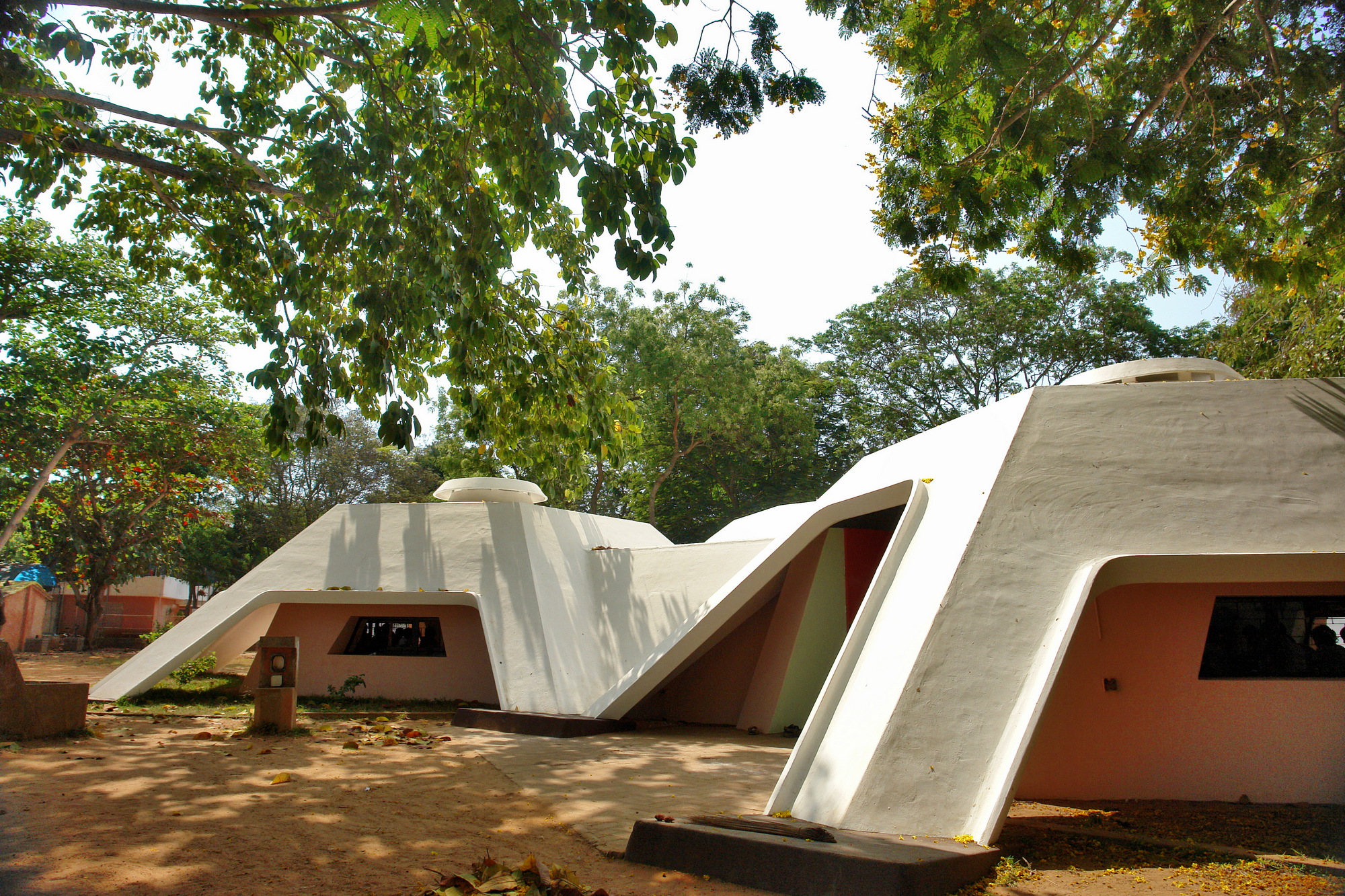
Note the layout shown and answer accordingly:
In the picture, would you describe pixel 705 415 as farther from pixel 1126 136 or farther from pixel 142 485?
pixel 1126 136

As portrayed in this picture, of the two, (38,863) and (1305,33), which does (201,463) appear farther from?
(1305,33)

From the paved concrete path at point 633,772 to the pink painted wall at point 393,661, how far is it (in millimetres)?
2578

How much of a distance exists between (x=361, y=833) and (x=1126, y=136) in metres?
7.65

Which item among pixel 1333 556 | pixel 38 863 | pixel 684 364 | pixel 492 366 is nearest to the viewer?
pixel 38 863

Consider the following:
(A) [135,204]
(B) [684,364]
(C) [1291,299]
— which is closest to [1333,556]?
(C) [1291,299]

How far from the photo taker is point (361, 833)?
471 cm

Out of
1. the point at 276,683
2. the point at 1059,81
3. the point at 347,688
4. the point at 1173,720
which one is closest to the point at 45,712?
the point at 276,683

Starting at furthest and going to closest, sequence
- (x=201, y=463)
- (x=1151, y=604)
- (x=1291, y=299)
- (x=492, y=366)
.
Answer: (x=201, y=463) → (x=1291, y=299) → (x=492, y=366) → (x=1151, y=604)

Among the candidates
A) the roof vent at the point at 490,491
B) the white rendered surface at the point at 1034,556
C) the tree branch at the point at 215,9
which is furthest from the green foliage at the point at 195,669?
the white rendered surface at the point at 1034,556

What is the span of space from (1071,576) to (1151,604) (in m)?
1.47

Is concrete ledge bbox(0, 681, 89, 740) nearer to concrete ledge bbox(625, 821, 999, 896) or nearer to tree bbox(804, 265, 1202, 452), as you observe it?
concrete ledge bbox(625, 821, 999, 896)

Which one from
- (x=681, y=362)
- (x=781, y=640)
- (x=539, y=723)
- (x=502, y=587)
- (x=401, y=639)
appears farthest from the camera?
(x=681, y=362)

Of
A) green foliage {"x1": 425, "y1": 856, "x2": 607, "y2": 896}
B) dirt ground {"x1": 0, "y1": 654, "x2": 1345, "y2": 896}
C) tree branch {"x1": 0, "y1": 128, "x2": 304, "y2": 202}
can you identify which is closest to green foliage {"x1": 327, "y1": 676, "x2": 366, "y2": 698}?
dirt ground {"x1": 0, "y1": 654, "x2": 1345, "y2": 896}

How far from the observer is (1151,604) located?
19.6ft
